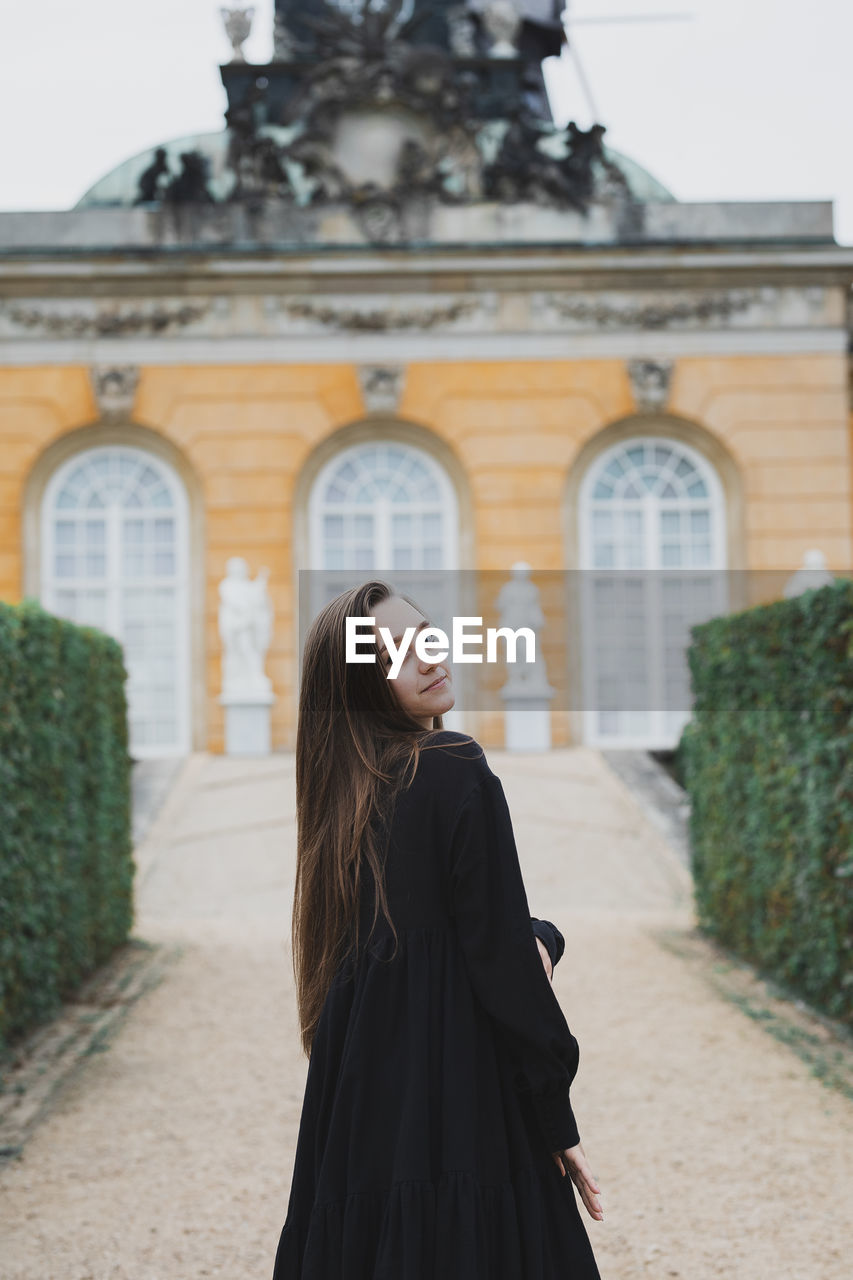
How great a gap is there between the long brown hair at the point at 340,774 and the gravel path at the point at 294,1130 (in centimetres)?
198

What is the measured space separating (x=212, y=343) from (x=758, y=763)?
1344cm

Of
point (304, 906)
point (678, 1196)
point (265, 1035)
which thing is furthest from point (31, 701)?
point (304, 906)

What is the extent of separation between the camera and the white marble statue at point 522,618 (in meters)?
17.7

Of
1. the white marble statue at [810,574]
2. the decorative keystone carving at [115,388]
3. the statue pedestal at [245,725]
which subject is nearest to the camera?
the white marble statue at [810,574]

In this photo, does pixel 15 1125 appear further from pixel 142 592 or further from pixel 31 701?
pixel 142 592

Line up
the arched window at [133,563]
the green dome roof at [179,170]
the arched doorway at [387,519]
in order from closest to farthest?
the arched window at [133,563], the arched doorway at [387,519], the green dome roof at [179,170]

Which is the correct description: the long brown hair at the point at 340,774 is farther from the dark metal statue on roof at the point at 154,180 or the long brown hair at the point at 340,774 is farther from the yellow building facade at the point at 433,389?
the dark metal statue on roof at the point at 154,180

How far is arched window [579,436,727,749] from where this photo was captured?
64.1ft

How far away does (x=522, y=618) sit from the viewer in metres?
17.7

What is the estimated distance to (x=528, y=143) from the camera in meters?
20.1

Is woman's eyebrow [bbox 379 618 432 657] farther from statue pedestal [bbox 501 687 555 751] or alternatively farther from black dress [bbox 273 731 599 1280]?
statue pedestal [bbox 501 687 555 751]

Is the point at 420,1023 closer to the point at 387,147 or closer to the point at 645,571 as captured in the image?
the point at 645,571

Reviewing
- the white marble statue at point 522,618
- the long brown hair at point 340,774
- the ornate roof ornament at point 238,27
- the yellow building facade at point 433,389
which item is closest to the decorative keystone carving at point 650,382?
the yellow building facade at point 433,389

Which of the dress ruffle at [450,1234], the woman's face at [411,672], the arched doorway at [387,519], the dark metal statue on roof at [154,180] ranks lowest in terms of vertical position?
the dress ruffle at [450,1234]
